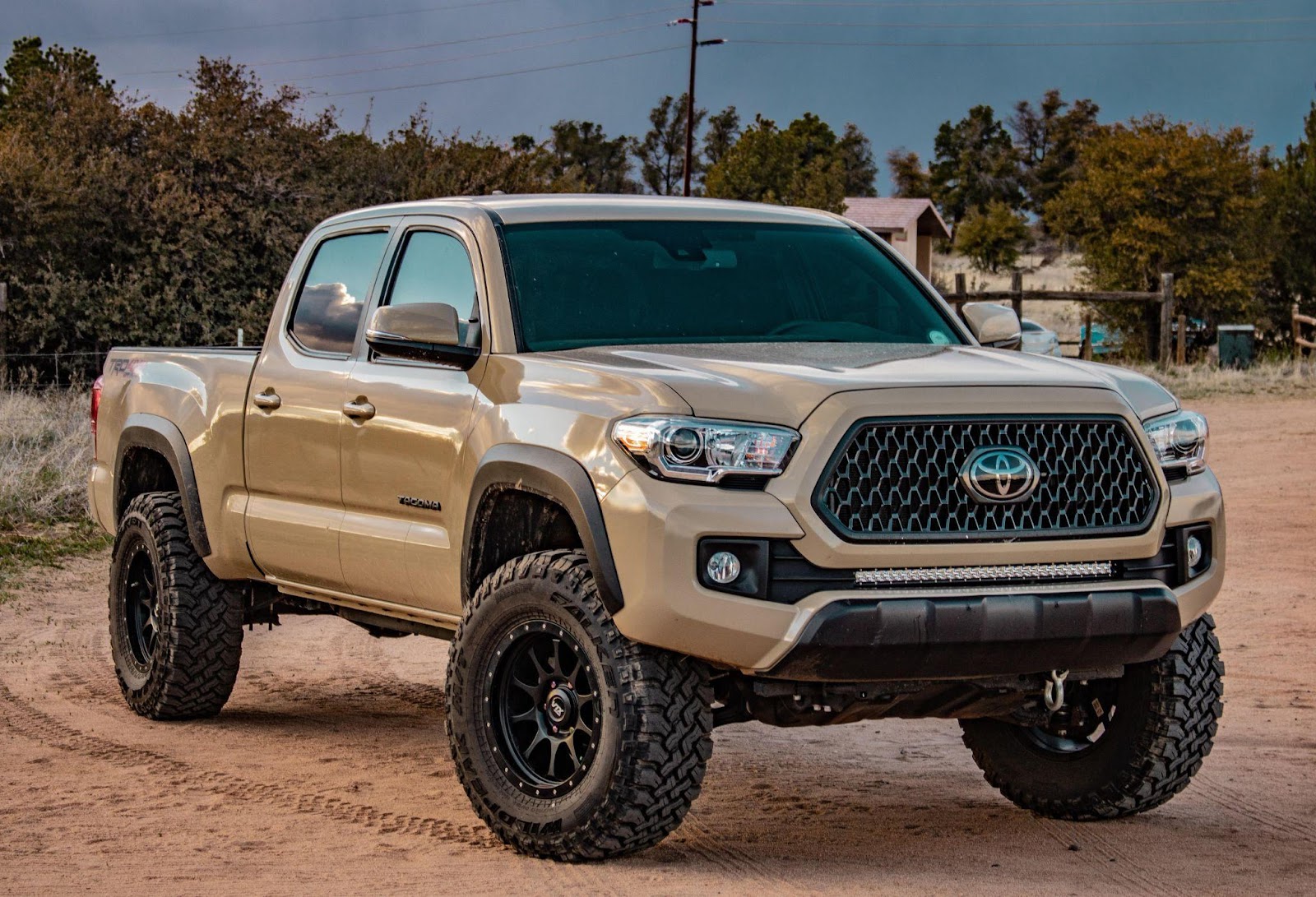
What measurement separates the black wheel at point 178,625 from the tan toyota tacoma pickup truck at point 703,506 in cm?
65

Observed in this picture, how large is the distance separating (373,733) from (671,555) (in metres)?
3.25

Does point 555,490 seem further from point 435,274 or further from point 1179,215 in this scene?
point 1179,215

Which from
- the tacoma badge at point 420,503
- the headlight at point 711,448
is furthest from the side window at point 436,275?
the headlight at point 711,448

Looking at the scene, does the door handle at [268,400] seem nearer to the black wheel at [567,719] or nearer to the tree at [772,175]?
the black wheel at [567,719]

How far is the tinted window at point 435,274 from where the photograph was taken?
6.15 meters

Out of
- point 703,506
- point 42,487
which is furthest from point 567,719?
point 42,487

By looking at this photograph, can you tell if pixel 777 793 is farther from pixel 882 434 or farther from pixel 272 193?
pixel 272 193

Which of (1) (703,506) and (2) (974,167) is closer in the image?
(1) (703,506)

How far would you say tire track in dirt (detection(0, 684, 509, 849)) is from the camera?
19.1ft

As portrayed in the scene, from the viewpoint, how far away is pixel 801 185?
61438 millimetres

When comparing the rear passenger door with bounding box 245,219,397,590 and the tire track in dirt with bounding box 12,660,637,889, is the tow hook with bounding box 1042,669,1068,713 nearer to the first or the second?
the tire track in dirt with bounding box 12,660,637,889

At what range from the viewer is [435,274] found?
6.35m

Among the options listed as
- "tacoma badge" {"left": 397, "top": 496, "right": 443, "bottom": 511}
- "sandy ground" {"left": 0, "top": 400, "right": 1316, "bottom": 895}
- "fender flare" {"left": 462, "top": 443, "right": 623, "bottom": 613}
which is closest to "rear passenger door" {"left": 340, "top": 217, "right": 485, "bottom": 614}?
"tacoma badge" {"left": 397, "top": 496, "right": 443, "bottom": 511}

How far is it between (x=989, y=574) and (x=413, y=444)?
2.00m
